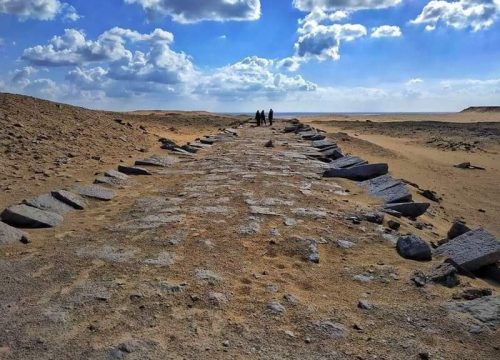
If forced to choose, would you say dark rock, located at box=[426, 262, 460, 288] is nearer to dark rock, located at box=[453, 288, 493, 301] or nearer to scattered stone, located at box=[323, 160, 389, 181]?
dark rock, located at box=[453, 288, 493, 301]

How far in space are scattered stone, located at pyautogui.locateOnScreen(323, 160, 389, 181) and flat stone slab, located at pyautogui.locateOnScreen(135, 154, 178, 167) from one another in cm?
388

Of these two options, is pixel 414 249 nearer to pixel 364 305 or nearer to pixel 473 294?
pixel 473 294

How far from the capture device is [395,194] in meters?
7.62

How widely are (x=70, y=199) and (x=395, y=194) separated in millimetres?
5188

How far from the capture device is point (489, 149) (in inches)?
774

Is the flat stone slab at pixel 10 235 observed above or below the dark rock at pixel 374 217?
above

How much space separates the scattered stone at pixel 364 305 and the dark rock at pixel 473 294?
2.59 ft

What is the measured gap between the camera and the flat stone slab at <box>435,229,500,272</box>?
4695 millimetres

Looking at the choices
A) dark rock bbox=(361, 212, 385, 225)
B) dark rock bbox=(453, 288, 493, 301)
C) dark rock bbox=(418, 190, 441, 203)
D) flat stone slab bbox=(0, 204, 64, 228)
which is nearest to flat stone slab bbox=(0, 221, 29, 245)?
flat stone slab bbox=(0, 204, 64, 228)

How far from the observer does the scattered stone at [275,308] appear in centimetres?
365

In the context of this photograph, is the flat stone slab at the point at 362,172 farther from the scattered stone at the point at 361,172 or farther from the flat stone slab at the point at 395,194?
the flat stone slab at the point at 395,194

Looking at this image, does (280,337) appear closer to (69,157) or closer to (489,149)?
(69,157)

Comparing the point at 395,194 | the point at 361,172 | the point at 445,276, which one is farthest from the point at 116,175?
the point at 445,276

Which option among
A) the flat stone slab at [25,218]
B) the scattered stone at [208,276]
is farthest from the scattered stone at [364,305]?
the flat stone slab at [25,218]
